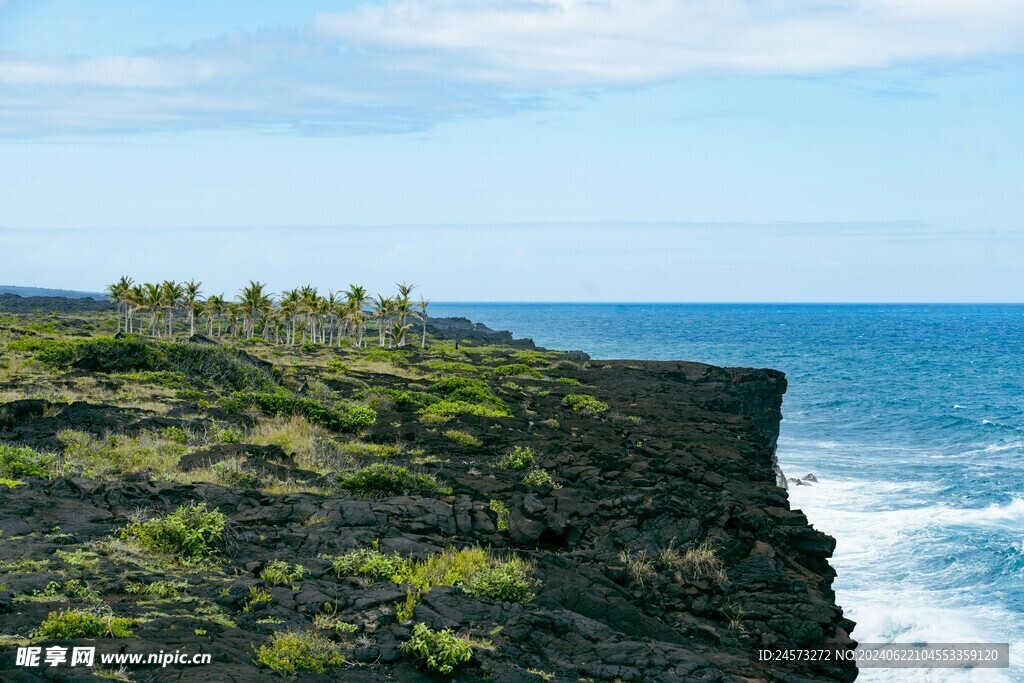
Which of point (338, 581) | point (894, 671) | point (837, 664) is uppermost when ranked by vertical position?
point (338, 581)

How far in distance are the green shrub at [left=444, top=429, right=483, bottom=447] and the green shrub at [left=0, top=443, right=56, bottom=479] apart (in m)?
12.2

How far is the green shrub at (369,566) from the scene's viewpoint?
46.4 feet

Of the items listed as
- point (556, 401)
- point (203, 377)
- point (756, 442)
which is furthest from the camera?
point (556, 401)

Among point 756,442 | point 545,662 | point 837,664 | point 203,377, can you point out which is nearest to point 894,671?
point 837,664

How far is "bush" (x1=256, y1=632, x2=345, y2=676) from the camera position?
10.6 metres

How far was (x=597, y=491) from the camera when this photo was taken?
73.4 feet

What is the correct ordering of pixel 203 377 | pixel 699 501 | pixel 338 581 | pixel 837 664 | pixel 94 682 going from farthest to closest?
1. pixel 203 377
2. pixel 699 501
3. pixel 837 664
4. pixel 338 581
5. pixel 94 682

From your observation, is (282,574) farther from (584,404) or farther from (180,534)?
(584,404)

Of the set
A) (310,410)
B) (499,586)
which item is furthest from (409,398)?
(499,586)

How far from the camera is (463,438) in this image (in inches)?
1110

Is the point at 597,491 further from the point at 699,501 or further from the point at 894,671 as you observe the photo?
the point at 894,671

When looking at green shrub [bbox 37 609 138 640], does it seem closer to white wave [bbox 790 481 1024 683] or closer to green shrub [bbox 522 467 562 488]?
green shrub [bbox 522 467 562 488]

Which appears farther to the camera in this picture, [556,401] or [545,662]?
[556,401]

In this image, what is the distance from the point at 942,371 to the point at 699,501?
93260 millimetres
